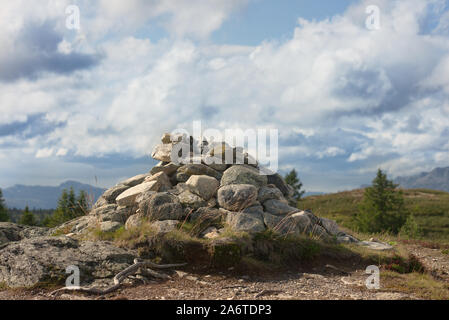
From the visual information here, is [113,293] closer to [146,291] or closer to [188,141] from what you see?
[146,291]

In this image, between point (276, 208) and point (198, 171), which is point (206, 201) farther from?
point (276, 208)

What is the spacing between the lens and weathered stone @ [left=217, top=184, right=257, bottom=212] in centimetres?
1189

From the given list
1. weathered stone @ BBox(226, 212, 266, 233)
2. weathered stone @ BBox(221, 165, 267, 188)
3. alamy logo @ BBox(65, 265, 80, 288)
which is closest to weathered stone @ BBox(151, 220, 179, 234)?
weathered stone @ BBox(226, 212, 266, 233)

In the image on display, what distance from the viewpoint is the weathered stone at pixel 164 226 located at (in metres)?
10.6

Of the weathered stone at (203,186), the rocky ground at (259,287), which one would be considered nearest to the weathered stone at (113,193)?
the weathered stone at (203,186)

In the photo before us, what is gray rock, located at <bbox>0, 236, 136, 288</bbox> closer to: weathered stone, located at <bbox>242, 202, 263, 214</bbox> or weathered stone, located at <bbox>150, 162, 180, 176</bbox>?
weathered stone, located at <bbox>242, 202, 263, 214</bbox>

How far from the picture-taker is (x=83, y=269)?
9.16 m

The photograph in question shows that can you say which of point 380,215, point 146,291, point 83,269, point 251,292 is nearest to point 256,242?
point 251,292

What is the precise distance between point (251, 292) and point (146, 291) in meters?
2.40

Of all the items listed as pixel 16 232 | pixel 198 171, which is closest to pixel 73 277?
pixel 16 232

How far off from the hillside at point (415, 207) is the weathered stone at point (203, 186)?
2910 cm

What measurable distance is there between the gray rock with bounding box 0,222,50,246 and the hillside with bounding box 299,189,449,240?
31591 millimetres

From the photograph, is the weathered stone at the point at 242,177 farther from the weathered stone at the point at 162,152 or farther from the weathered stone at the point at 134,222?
the weathered stone at the point at 134,222

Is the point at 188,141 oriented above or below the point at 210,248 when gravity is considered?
above
